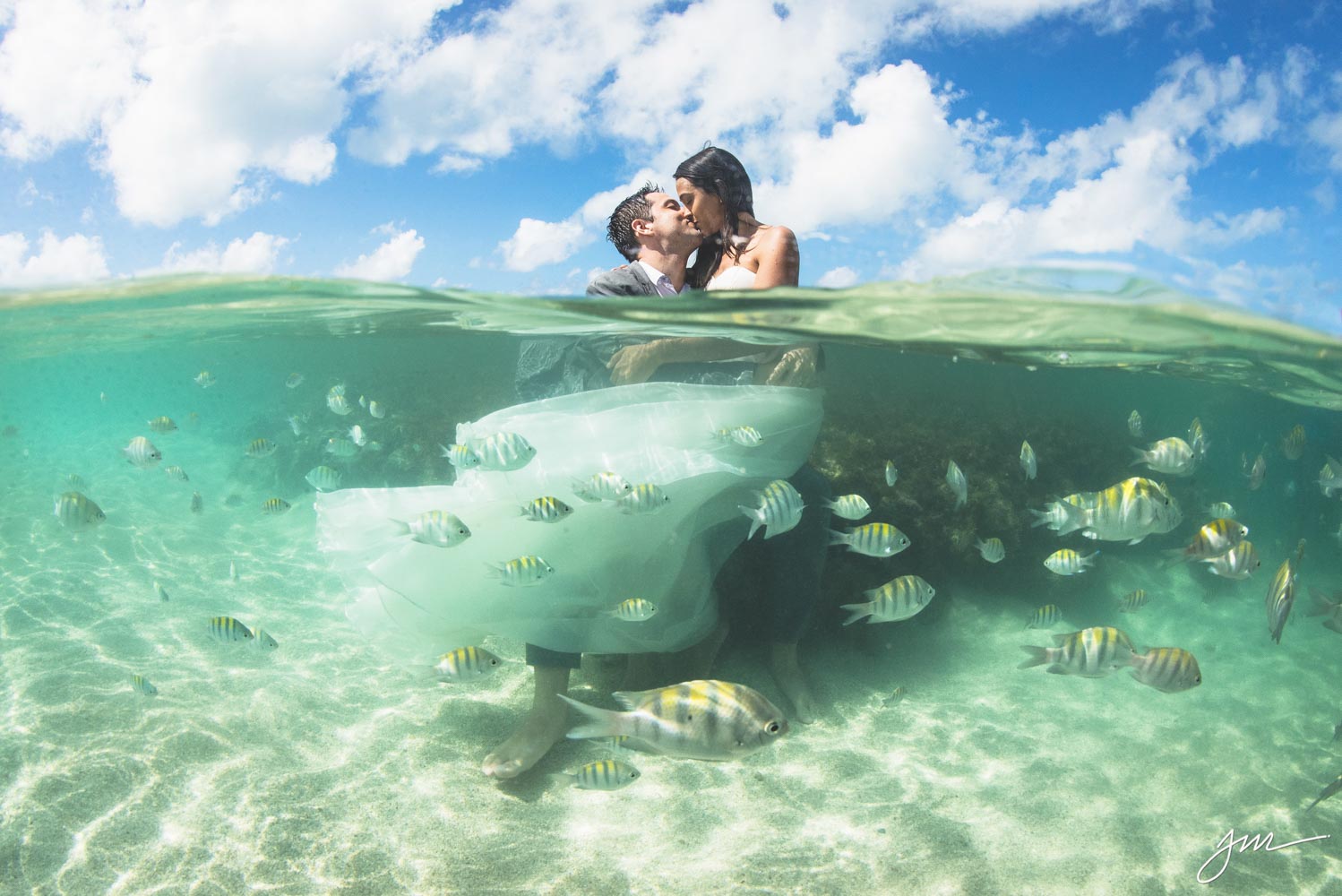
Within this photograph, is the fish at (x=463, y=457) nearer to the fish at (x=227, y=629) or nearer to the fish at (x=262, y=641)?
the fish at (x=227, y=629)

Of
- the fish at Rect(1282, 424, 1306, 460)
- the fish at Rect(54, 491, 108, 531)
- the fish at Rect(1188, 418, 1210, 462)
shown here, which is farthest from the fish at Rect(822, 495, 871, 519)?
the fish at Rect(54, 491, 108, 531)

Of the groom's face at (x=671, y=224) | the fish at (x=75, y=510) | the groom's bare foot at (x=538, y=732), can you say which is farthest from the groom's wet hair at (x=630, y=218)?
the fish at (x=75, y=510)

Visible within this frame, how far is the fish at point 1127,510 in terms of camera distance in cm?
523

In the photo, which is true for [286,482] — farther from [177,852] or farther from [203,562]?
[177,852]

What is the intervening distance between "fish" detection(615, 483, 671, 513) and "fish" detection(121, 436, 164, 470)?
7057mm

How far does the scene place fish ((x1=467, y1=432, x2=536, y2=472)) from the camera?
17.0 ft

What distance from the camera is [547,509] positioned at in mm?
4988

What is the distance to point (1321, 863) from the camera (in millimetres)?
4781

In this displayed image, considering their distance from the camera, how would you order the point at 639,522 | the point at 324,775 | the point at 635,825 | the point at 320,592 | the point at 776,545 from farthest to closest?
the point at 320,592, the point at 776,545, the point at 639,522, the point at 324,775, the point at 635,825

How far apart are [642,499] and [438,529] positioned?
1595 mm

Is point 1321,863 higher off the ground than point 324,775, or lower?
lower

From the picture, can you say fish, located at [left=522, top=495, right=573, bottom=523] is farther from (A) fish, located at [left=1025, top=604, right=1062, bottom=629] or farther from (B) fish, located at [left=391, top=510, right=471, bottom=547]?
(A) fish, located at [left=1025, top=604, right=1062, bottom=629]

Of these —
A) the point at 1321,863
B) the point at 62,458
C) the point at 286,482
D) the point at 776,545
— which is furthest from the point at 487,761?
the point at 62,458

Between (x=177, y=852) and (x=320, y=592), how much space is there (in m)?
6.43
